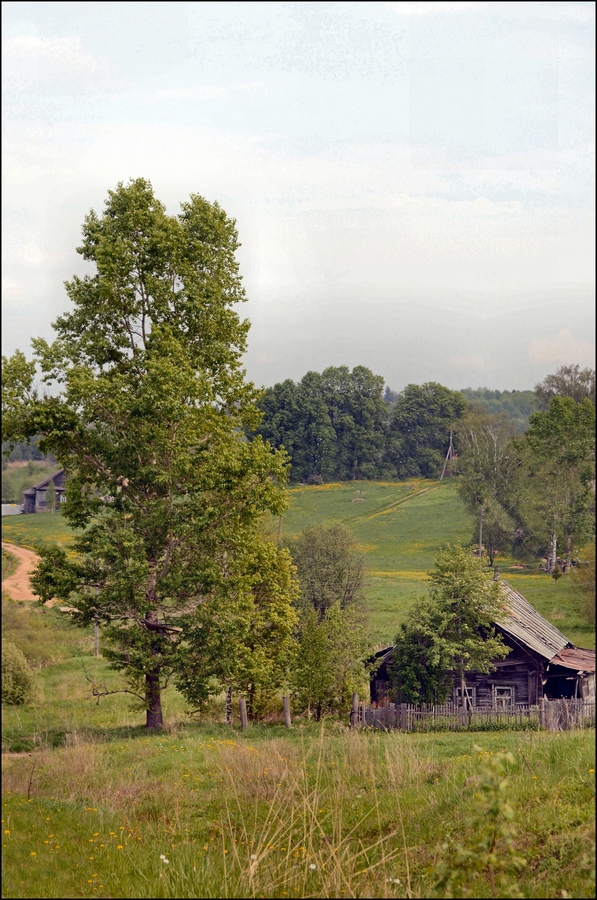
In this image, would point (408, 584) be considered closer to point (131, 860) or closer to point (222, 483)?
point (222, 483)

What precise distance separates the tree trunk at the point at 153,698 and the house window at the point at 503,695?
35.9 ft

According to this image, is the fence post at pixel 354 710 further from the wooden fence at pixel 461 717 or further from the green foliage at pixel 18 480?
the green foliage at pixel 18 480

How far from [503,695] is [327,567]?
15.2 metres

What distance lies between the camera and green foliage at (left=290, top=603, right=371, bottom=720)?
68.7ft

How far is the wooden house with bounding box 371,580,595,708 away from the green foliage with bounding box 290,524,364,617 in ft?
41.0

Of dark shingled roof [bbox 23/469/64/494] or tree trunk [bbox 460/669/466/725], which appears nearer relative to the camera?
tree trunk [bbox 460/669/466/725]

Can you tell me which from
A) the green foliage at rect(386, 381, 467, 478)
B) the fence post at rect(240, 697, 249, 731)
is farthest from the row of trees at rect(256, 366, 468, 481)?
the fence post at rect(240, 697, 249, 731)

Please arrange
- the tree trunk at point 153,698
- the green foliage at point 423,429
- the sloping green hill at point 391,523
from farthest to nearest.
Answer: the green foliage at point 423,429 < the sloping green hill at point 391,523 < the tree trunk at point 153,698

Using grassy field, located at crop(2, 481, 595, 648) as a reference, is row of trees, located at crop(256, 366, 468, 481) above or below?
above

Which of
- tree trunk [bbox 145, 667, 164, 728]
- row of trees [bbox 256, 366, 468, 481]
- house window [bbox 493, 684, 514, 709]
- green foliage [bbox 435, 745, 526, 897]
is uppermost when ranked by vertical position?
row of trees [bbox 256, 366, 468, 481]

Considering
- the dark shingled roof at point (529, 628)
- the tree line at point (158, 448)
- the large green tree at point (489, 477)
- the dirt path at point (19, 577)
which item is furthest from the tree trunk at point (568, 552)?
the dirt path at point (19, 577)

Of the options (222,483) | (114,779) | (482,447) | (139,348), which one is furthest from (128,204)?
(482,447)

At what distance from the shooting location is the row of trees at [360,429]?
226 ft

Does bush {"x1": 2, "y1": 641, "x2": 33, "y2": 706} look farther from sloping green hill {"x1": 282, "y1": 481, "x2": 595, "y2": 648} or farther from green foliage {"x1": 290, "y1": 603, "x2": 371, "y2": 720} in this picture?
sloping green hill {"x1": 282, "y1": 481, "x2": 595, "y2": 648}
